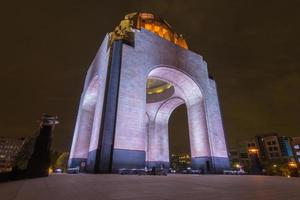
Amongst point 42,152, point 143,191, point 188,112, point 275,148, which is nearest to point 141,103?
point 42,152

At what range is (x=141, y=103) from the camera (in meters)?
17.4

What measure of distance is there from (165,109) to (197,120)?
1018 centimetres

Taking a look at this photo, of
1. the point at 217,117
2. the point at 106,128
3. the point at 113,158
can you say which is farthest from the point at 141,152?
the point at 217,117

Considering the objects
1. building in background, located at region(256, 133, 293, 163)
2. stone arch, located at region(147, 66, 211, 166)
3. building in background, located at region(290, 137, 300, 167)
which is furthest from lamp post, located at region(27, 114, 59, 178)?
building in background, located at region(290, 137, 300, 167)

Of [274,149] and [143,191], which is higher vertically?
[274,149]

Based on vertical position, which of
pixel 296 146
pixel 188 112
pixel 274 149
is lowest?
pixel 274 149

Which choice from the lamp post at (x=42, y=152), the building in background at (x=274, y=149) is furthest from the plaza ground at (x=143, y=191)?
the building in background at (x=274, y=149)

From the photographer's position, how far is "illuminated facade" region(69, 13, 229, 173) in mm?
15109

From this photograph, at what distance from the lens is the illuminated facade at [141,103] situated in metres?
15.1

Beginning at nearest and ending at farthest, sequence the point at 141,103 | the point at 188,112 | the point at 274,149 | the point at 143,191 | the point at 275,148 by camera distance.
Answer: the point at 143,191
the point at 141,103
the point at 188,112
the point at 275,148
the point at 274,149

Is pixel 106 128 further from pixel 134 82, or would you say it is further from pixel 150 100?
pixel 150 100

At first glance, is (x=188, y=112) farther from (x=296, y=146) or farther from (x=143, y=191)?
(x=296, y=146)

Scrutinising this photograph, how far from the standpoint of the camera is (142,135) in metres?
16.1

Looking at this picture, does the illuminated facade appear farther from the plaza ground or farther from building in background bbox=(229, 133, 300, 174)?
building in background bbox=(229, 133, 300, 174)
